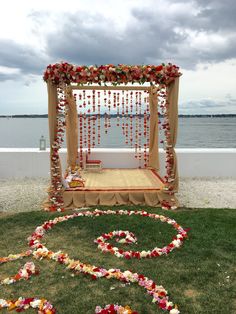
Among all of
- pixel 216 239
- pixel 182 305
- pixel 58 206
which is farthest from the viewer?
pixel 58 206

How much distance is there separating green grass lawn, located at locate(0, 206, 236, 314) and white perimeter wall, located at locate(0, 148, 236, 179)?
448 centimetres

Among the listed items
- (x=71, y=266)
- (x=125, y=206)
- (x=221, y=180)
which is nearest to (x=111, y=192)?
(x=125, y=206)

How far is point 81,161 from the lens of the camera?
40.8ft

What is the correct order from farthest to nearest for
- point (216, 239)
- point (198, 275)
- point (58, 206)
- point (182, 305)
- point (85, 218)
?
point (58, 206), point (85, 218), point (216, 239), point (198, 275), point (182, 305)

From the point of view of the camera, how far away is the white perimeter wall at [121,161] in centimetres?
1238

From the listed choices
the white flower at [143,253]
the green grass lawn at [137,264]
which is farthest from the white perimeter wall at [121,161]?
the white flower at [143,253]

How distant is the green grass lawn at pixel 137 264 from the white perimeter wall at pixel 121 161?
4.48 metres

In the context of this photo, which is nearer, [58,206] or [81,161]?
[58,206]

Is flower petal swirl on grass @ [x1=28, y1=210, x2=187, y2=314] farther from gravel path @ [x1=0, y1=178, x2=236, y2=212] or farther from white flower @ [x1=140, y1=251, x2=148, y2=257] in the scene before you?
gravel path @ [x1=0, y1=178, x2=236, y2=212]

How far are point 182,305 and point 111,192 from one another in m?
4.83

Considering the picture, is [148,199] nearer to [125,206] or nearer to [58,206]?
[125,206]

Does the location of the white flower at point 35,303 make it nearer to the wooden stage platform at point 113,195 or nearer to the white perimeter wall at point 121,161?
the wooden stage platform at point 113,195

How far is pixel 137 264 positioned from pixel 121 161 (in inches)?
289


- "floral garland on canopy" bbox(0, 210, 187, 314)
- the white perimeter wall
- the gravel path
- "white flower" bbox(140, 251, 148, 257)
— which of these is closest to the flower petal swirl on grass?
"floral garland on canopy" bbox(0, 210, 187, 314)
